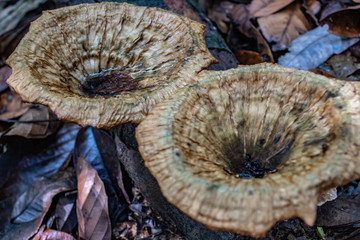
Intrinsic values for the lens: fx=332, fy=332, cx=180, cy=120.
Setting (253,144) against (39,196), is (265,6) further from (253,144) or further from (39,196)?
(39,196)

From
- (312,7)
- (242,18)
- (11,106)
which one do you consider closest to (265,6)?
(242,18)

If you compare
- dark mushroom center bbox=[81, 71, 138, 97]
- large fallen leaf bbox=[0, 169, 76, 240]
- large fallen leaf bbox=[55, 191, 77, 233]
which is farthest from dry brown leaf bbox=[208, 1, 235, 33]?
large fallen leaf bbox=[55, 191, 77, 233]

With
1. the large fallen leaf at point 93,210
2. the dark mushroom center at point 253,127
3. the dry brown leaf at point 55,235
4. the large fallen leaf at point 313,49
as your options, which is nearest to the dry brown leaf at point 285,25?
the large fallen leaf at point 313,49

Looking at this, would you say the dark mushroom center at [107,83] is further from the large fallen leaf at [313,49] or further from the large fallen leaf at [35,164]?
the large fallen leaf at [313,49]

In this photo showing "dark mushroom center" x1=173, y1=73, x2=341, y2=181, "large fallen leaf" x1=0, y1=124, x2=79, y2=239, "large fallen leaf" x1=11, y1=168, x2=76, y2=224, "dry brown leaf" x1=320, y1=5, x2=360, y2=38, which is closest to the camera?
"dark mushroom center" x1=173, y1=73, x2=341, y2=181

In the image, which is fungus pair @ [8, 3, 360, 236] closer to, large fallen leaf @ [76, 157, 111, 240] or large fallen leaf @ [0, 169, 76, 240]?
large fallen leaf @ [76, 157, 111, 240]

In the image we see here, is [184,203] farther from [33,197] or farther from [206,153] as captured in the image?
[33,197]

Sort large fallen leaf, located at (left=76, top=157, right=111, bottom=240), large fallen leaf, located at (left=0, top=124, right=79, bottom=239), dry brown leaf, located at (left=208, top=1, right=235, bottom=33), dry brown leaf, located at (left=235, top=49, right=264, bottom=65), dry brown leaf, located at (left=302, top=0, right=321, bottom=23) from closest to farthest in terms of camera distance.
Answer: large fallen leaf, located at (left=76, top=157, right=111, bottom=240) → large fallen leaf, located at (left=0, top=124, right=79, bottom=239) → dry brown leaf, located at (left=235, top=49, right=264, bottom=65) → dry brown leaf, located at (left=302, top=0, right=321, bottom=23) → dry brown leaf, located at (left=208, top=1, right=235, bottom=33)
